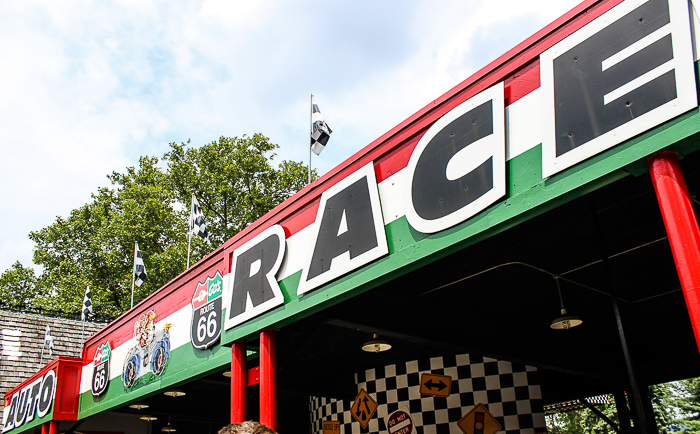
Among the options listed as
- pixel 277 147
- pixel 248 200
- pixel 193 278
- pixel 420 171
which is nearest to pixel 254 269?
pixel 193 278

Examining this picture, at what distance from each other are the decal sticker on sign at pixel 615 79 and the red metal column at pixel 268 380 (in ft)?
9.91

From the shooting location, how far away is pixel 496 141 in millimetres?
3215

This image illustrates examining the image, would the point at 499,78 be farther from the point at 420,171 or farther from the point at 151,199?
the point at 151,199

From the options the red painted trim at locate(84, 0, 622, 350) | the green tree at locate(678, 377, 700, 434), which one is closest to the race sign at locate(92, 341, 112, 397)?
the red painted trim at locate(84, 0, 622, 350)

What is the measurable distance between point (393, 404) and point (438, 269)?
12.0 feet

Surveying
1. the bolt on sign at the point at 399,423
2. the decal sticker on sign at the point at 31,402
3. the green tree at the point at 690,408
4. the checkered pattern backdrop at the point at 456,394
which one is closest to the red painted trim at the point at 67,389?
the decal sticker on sign at the point at 31,402

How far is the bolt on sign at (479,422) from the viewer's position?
6.79 m

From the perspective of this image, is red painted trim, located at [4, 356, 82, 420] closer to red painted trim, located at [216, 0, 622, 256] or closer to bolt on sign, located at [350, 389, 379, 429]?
bolt on sign, located at [350, 389, 379, 429]

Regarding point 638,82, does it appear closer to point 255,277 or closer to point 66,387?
point 255,277

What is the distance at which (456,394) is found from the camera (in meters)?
7.16

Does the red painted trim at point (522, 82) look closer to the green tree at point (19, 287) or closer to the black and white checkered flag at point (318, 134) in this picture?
the black and white checkered flag at point (318, 134)

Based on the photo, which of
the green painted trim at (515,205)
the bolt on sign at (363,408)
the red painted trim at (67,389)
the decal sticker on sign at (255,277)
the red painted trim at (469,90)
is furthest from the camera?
the red painted trim at (67,389)

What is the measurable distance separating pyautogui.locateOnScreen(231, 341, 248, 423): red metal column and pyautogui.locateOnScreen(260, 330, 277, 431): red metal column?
0.42m

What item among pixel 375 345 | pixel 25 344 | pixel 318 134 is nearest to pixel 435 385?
pixel 375 345
